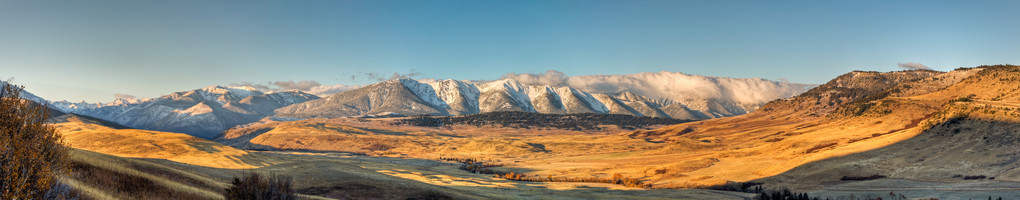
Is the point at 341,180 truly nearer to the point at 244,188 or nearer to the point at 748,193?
the point at 244,188

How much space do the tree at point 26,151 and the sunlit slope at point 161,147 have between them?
45193 mm

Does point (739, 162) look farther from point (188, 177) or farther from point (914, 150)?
point (188, 177)

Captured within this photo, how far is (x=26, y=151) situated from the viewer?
12352 millimetres

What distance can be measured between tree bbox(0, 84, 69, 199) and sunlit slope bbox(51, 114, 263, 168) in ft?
148

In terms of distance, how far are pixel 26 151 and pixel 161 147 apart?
185 ft

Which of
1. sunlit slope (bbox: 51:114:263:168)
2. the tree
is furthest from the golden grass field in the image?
the tree

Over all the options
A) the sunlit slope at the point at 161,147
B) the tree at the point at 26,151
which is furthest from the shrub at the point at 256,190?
the sunlit slope at the point at 161,147

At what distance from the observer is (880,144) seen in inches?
2867

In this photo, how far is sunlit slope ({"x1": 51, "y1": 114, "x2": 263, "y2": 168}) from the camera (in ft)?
187

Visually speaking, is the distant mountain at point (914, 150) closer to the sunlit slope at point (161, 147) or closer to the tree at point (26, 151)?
the sunlit slope at point (161, 147)

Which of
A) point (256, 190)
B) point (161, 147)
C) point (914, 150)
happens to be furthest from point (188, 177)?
point (914, 150)

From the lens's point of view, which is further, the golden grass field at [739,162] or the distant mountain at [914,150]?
the distant mountain at [914,150]

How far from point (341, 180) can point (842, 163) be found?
217 feet

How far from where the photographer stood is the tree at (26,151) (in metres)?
12.0
